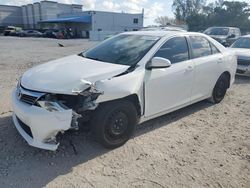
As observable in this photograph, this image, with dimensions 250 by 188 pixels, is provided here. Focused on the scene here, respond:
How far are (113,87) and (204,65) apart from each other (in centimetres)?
236

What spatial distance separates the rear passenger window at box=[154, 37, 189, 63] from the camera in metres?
4.34

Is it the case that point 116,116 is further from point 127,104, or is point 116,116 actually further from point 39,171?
point 39,171

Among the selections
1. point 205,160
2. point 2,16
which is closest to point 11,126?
point 205,160

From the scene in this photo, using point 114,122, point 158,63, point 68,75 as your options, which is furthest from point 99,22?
point 114,122

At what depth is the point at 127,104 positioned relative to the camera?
3.72m

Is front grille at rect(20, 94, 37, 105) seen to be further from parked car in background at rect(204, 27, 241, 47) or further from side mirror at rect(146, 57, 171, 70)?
parked car in background at rect(204, 27, 241, 47)

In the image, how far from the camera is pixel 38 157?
3.51m

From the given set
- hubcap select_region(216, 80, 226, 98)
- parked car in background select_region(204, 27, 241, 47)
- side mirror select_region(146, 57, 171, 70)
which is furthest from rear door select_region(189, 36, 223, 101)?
parked car in background select_region(204, 27, 241, 47)

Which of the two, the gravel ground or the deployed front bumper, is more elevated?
the deployed front bumper

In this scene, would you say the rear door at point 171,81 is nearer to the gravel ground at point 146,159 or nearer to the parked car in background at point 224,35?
the gravel ground at point 146,159

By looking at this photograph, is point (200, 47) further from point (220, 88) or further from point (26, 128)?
point (26, 128)

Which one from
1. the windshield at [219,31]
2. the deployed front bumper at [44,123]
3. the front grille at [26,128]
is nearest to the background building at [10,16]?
the windshield at [219,31]

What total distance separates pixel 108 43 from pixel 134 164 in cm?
242

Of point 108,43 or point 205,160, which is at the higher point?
point 108,43
